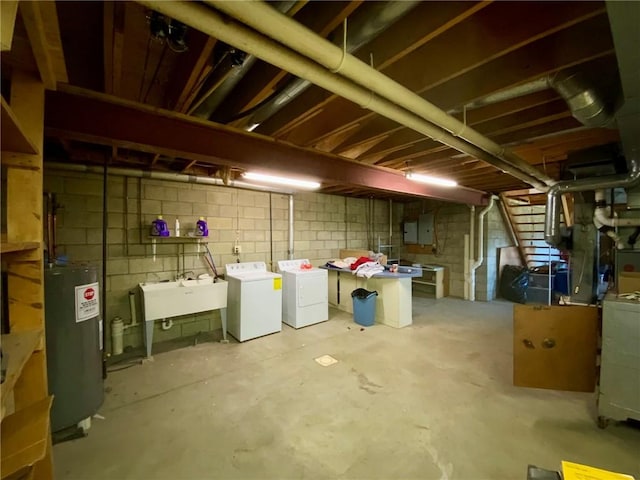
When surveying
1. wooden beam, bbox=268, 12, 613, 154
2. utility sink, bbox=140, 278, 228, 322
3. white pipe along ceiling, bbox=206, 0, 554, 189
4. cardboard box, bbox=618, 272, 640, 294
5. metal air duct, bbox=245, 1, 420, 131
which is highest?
wooden beam, bbox=268, 12, 613, 154

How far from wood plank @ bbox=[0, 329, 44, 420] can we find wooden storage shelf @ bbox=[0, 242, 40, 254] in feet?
1.22

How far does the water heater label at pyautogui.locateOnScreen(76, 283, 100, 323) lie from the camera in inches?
78.4

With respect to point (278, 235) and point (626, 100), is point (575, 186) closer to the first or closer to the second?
point (626, 100)

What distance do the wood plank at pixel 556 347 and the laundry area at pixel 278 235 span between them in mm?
17

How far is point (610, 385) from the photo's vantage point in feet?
6.29

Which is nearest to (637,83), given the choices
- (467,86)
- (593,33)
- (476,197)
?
(593,33)

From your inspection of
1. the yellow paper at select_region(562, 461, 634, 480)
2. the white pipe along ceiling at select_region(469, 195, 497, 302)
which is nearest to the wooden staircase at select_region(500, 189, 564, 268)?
the white pipe along ceiling at select_region(469, 195, 497, 302)

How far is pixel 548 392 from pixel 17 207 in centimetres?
381

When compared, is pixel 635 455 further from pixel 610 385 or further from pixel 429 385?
pixel 429 385

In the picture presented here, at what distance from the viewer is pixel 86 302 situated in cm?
203

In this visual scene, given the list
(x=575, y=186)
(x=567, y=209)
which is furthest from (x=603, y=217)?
(x=567, y=209)

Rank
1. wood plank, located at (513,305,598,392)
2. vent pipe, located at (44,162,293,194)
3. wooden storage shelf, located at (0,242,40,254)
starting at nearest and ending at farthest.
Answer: wooden storage shelf, located at (0,242,40,254) < wood plank, located at (513,305,598,392) < vent pipe, located at (44,162,293,194)

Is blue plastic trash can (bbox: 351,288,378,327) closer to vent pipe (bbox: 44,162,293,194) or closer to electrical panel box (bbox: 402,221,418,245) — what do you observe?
vent pipe (bbox: 44,162,293,194)

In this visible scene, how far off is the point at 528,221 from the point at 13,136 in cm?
764
